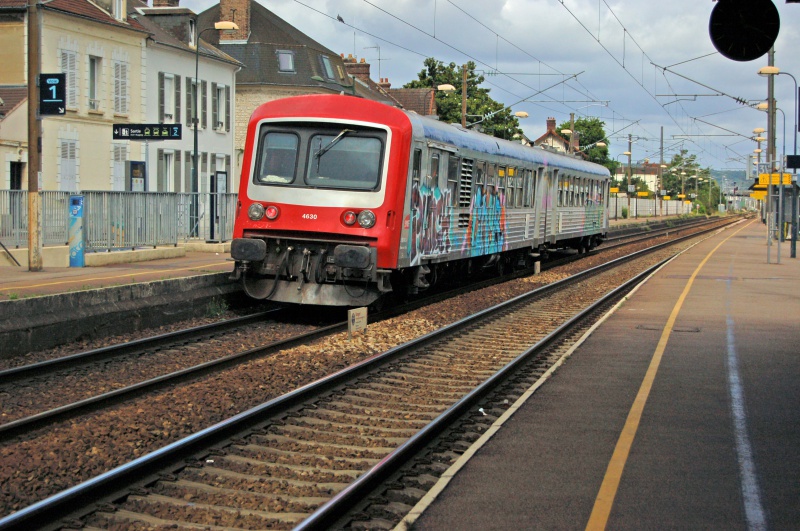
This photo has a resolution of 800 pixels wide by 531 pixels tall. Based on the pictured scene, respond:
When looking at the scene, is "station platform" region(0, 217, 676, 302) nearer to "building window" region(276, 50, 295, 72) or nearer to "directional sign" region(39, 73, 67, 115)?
"directional sign" region(39, 73, 67, 115)

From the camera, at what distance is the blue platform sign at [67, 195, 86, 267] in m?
20.5

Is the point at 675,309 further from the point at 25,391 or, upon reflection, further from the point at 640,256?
the point at 640,256

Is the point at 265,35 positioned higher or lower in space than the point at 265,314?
higher

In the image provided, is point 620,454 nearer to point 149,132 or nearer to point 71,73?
point 149,132

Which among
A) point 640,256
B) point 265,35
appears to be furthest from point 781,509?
point 265,35

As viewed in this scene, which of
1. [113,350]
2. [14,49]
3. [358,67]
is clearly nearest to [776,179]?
[14,49]

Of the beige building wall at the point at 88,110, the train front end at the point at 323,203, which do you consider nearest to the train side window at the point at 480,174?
the train front end at the point at 323,203

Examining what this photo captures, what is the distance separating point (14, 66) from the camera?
1344 inches

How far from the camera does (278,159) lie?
588 inches

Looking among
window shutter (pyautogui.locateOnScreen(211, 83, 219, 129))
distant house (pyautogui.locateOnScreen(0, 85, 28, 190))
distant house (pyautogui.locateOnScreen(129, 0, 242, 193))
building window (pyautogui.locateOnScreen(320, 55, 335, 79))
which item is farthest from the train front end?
building window (pyautogui.locateOnScreen(320, 55, 335, 79))

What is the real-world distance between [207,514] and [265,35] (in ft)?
177

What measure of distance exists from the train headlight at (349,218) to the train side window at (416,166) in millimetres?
1319

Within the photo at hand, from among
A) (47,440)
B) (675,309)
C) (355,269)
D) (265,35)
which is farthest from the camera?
(265,35)

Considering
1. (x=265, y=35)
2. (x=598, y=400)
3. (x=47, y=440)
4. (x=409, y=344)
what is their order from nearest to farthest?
1. (x=47, y=440)
2. (x=598, y=400)
3. (x=409, y=344)
4. (x=265, y=35)
